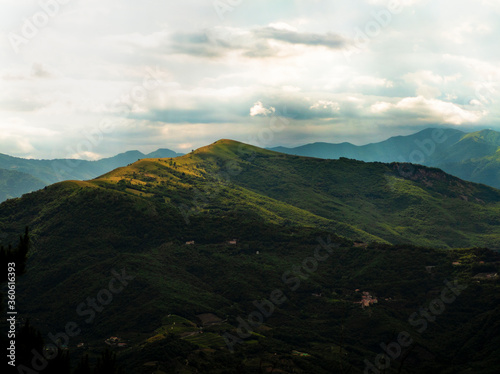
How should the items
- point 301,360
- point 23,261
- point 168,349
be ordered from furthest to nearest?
1. point 301,360
2. point 168,349
3. point 23,261

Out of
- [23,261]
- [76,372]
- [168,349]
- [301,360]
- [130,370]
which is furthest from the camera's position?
[301,360]

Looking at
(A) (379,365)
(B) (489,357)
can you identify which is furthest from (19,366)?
(B) (489,357)

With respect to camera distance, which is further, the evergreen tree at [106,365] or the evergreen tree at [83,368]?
the evergreen tree at [83,368]

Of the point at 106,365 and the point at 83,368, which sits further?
the point at 83,368

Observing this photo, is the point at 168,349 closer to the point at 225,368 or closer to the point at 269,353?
the point at 225,368

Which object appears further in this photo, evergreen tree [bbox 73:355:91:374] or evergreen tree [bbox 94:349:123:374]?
evergreen tree [bbox 73:355:91:374]

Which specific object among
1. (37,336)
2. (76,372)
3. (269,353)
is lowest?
(269,353)

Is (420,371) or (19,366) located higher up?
(19,366)

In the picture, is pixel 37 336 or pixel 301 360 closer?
pixel 37 336

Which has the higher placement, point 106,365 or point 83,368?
point 106,365
